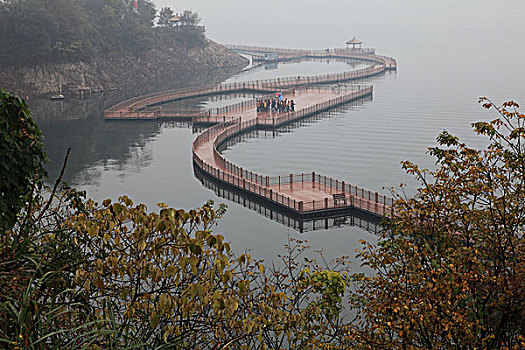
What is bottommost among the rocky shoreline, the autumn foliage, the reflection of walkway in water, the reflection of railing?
the reflection of walkway in water

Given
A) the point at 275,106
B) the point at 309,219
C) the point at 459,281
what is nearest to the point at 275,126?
the point at 275,106

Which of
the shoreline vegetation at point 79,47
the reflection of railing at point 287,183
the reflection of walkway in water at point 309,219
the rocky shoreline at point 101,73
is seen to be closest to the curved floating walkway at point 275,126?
the reflection of railing at point 287,183

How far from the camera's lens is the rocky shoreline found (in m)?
137

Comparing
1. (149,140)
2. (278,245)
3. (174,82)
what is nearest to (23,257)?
(278,245)

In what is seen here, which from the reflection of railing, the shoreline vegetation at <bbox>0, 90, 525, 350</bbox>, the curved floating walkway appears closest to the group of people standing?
the curved floating walkway

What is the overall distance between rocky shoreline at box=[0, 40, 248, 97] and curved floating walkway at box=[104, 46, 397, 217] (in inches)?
1078

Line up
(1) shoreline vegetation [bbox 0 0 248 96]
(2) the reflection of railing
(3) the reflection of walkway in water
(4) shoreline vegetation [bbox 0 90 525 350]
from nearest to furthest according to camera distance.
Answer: (4) shoreline vegetation [bbox 0 90 525 350] < (3) the reflection of walkway in water < (2) the reflection of railing < (1) shoreline vegetation [bbox 0 0 248 96]

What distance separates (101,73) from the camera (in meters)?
156

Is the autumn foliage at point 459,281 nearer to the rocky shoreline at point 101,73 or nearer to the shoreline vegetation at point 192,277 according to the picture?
the shoreline vegetation at point 192,277

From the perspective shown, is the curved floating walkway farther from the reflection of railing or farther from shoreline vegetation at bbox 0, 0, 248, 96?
shoreline vegetation at bbox 0, 0, 248, 96

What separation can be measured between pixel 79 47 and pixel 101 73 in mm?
10475

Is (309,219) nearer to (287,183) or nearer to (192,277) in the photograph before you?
(287,183)

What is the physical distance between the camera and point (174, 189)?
218ft

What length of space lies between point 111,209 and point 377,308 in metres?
8.07
